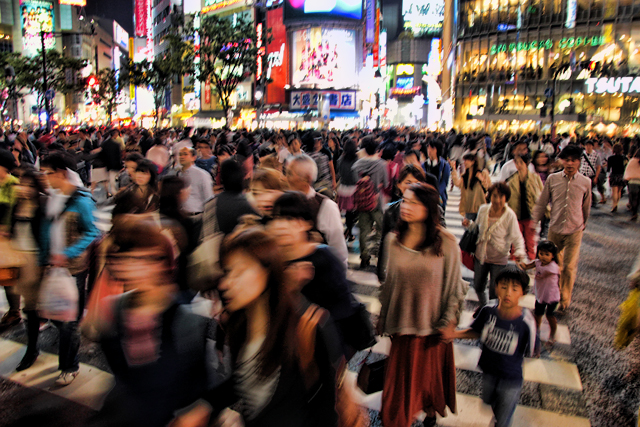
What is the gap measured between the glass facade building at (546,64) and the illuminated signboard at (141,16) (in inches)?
4052

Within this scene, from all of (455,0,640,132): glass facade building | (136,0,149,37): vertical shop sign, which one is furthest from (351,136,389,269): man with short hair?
(136,0,149,37): vertical shop sign

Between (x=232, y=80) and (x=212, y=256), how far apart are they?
37766mm

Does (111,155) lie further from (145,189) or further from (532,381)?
(532,381)

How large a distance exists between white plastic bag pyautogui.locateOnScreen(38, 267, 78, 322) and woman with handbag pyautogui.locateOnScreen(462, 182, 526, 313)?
3.89 metres

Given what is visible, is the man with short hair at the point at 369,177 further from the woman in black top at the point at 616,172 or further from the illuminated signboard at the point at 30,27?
the illuminated signboard at the point at 30,27

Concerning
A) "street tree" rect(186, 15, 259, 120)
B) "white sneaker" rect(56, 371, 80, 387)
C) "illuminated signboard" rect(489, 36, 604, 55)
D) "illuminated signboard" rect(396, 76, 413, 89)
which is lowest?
"white sneaker" rect(56, 371, 80, 387)

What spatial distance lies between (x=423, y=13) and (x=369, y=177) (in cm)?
10823

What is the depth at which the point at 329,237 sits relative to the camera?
14.5 feet

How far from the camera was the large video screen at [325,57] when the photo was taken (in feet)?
203

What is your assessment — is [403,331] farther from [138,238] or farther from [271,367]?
[138,238]

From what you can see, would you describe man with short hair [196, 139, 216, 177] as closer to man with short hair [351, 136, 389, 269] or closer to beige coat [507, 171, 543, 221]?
man with short hair [351, 136, 389, 269]

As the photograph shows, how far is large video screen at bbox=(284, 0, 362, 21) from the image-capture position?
61.2 metres

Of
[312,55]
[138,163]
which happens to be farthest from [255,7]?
[138,163]

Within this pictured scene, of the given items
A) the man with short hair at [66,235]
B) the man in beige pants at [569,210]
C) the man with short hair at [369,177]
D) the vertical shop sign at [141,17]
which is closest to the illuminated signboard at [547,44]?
the man with short hair at [369,177]
